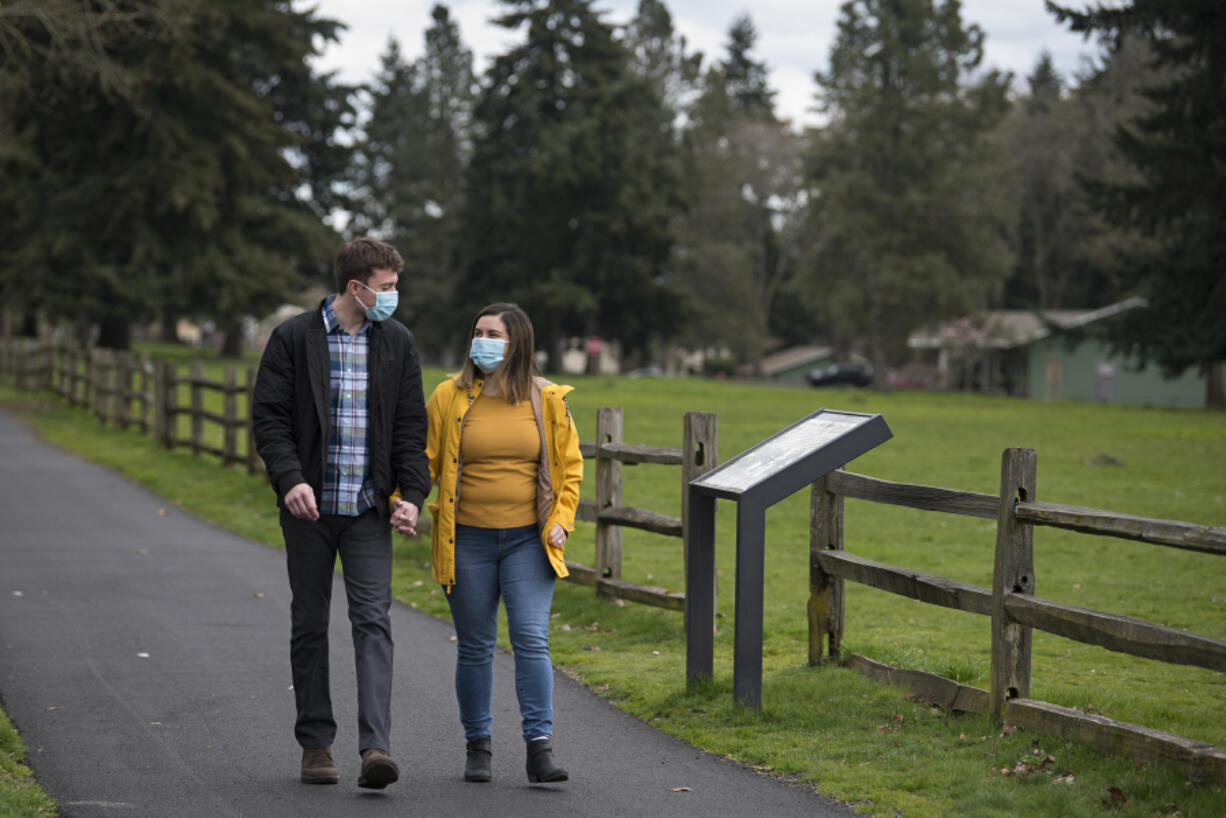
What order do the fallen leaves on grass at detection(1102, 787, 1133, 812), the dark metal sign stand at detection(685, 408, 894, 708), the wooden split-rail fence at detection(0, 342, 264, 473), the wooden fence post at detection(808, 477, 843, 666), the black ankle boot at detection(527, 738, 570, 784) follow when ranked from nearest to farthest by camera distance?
the fallen leaves on grass at detection(1102, 787, 1133, 812), the black ankle boot at detection(527, 738, 570, 784), the dark metal sign stand at detection(685, 408, 894, 708), the wooden fence post at detection(808, 477, 843, 666), the wooden split-rail fence at detection(0, 342, 264, 473)

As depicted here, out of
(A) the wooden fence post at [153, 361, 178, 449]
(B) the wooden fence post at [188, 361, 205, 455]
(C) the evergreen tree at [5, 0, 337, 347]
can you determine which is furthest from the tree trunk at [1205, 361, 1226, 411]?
(B) the wooden fence post at [188, 361, 205, 455]

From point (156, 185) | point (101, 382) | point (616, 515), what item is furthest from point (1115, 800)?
point (156, 185)

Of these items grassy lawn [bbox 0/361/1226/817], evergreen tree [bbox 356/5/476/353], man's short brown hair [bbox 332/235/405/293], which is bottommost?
grassy lawn [bbox 0/361/1226/817]

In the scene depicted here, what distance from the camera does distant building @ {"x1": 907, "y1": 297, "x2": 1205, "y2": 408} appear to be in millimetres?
64688

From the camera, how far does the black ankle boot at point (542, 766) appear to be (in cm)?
583

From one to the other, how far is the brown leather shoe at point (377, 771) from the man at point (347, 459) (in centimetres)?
1

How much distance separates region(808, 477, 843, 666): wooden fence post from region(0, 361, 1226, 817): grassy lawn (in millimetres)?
225

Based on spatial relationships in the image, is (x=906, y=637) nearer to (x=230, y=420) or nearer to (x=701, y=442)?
(x=701, y=442)

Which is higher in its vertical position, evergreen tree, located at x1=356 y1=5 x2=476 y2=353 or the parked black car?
evergreen tree, located at x1=356 y1=5 x2=476 y2=353

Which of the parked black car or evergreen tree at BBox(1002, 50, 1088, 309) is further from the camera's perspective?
the parked black car

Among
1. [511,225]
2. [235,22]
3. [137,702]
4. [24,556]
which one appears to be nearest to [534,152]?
[511,225]

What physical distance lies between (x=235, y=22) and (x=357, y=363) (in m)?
37.6

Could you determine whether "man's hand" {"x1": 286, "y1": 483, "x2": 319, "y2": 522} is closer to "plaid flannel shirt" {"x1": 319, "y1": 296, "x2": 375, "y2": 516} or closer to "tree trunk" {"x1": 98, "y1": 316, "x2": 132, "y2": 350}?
"plaid flannel shirt" {"x1": 319, "y1": 296, "x2": 375, "y2": 516}

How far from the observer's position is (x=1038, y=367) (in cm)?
7181
